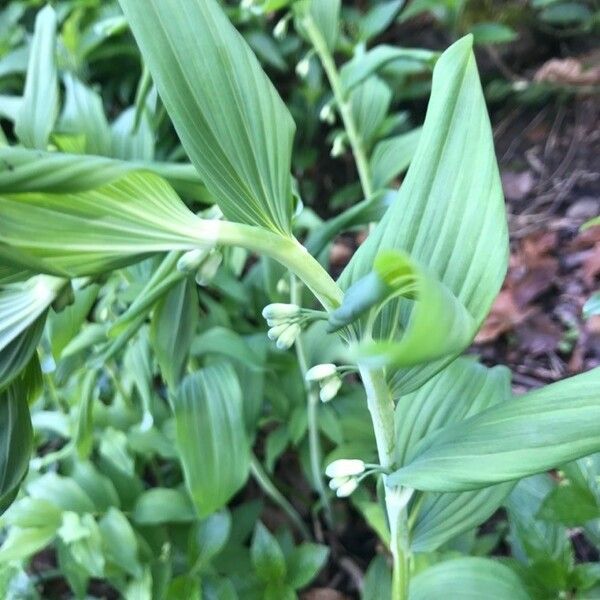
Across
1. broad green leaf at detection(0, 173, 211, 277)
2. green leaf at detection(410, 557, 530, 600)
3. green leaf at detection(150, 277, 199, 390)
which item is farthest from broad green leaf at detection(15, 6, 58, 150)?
green leaf at detection(410, 557, 530, 600)

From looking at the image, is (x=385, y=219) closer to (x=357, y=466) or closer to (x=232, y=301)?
(x=357, y=466)

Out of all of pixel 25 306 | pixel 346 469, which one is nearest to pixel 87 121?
pixel 25 306

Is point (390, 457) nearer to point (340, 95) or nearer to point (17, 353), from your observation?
point (17, 353)

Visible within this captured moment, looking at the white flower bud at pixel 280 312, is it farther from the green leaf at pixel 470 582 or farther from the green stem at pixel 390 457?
the green leaf at pixel 470 582

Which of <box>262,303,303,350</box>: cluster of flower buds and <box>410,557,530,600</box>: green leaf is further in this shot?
<box>410,557,530,600</box>: green leaf

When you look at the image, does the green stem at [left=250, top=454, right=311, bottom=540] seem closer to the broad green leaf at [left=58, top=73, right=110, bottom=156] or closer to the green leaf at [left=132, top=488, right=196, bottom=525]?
the green leaf at [left=132, top=488, right=196, bottom=525]

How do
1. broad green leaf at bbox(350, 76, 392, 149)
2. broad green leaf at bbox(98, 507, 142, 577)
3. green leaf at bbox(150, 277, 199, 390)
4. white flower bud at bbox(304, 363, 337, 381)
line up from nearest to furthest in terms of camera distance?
white flower bud at bbox(304, 363, 337, 381) → green leaf at bbox(150, 277, 199, 390) → broad green leaf at bbox(98, 507, 142, 577) → broad green leaf at bbox(350, 76, 392, 149)

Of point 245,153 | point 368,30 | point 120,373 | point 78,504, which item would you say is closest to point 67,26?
point 368,30

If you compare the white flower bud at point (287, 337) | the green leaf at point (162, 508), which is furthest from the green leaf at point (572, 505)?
the green leaf at point (162, 508)
